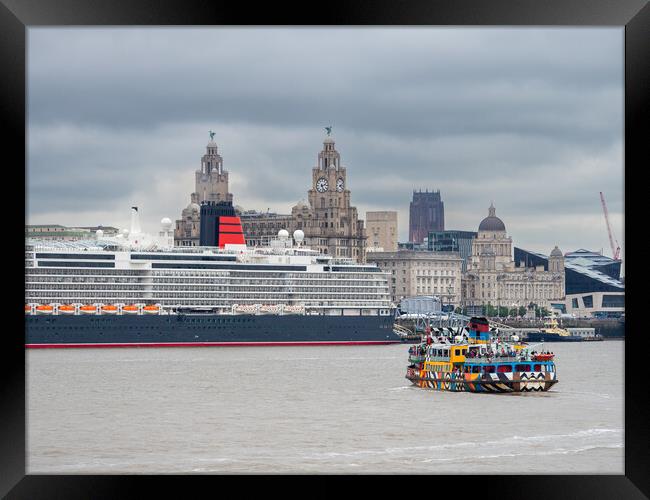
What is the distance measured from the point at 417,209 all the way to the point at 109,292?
4148 inches

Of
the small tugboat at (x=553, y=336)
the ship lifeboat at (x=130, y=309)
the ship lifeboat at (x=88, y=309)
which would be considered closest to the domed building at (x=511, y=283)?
the small tugboat at (x=553, y=336)

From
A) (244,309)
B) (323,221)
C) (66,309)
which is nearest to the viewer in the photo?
(66,309)

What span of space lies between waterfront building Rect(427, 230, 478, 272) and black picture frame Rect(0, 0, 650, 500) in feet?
417

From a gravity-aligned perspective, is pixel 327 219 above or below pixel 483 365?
above

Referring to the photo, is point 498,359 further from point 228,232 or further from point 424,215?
point 424,215

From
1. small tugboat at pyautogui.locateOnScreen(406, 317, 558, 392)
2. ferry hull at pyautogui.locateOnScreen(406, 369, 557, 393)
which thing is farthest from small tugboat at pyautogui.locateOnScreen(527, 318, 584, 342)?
ferry hull at pyautogui.locateOnScreen(406, 369, 557, 393)

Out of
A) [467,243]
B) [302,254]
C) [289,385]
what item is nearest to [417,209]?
[467,243]

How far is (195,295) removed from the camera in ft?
212

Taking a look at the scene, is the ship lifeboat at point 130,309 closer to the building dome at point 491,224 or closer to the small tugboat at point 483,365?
the small tugboat at point 483,365

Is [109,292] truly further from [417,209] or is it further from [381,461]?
[417,209]

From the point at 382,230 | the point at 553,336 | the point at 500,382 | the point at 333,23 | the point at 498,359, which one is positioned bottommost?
the point at 553,336

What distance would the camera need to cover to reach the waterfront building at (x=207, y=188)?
115 m

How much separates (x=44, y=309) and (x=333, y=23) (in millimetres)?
54113

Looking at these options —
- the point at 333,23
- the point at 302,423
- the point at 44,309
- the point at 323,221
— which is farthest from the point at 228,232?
the point at 333,23
